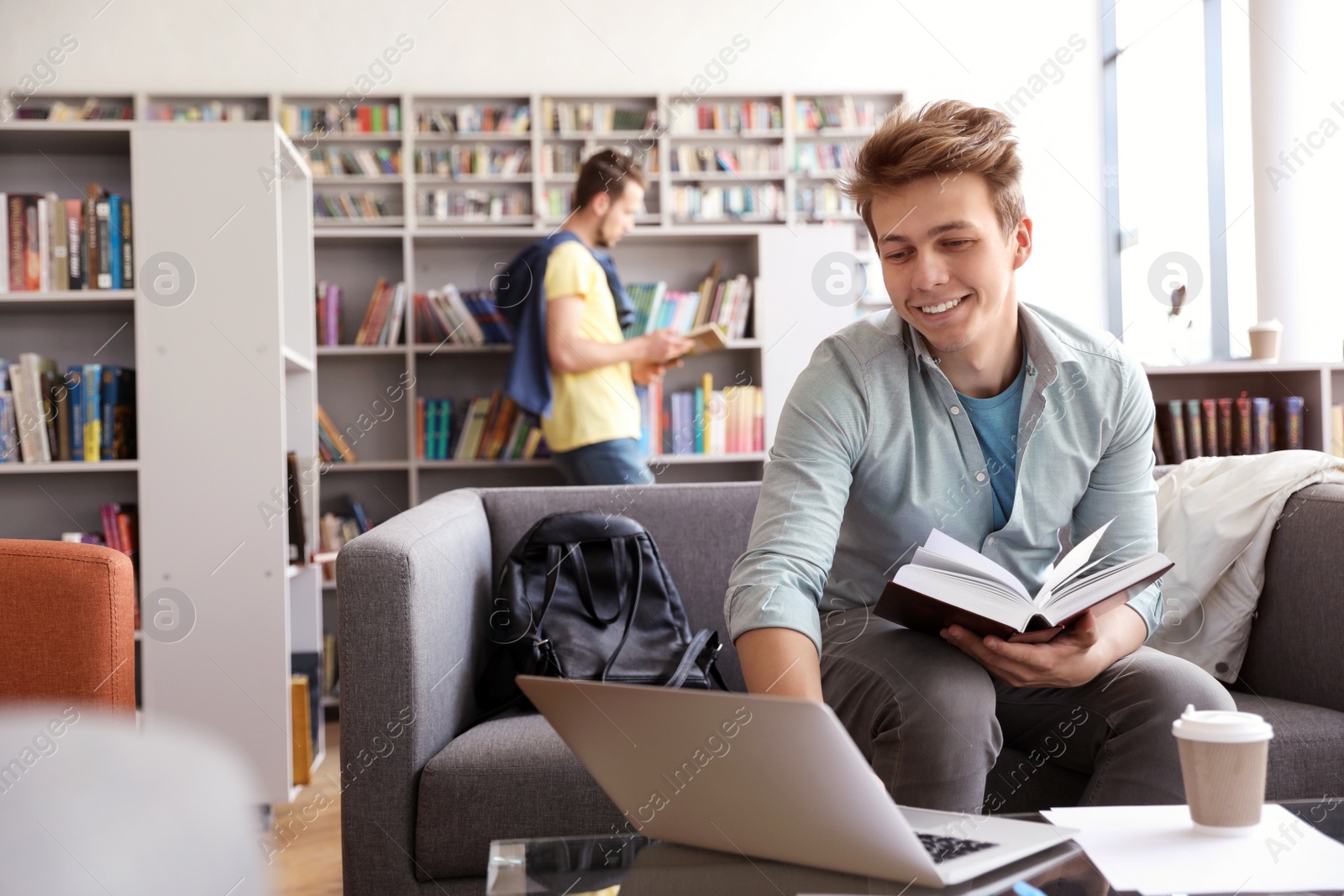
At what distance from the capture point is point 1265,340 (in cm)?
302

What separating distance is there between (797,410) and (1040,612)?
39 centimetres

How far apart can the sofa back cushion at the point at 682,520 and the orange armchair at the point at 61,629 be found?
0.83 meters

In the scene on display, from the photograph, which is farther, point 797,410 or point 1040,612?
point 797,410

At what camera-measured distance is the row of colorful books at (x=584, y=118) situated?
15.0ft

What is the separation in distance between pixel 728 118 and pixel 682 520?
3172 mm

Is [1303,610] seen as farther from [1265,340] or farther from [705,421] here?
[705,421]

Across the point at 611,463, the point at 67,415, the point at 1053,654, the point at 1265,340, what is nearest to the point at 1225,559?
the point at 1053,654

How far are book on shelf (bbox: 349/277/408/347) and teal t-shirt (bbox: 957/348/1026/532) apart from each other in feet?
9.88

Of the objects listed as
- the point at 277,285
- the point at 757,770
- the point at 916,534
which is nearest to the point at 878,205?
the point at 916,534

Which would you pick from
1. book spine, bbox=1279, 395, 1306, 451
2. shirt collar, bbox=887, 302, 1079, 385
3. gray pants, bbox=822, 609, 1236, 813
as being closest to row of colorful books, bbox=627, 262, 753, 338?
book spine, bbox=1279, 395, 1306, 451

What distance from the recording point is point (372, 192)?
14.9ft

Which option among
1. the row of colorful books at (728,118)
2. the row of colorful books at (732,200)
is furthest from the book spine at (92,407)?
the row of colorful books at (728,118)

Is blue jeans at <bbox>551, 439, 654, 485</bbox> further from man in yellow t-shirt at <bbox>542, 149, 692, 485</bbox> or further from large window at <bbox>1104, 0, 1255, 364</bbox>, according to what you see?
large window at <bbox>1104, 0, 1255, 364</bbox>

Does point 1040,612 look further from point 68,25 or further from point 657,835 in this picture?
point 68,25
